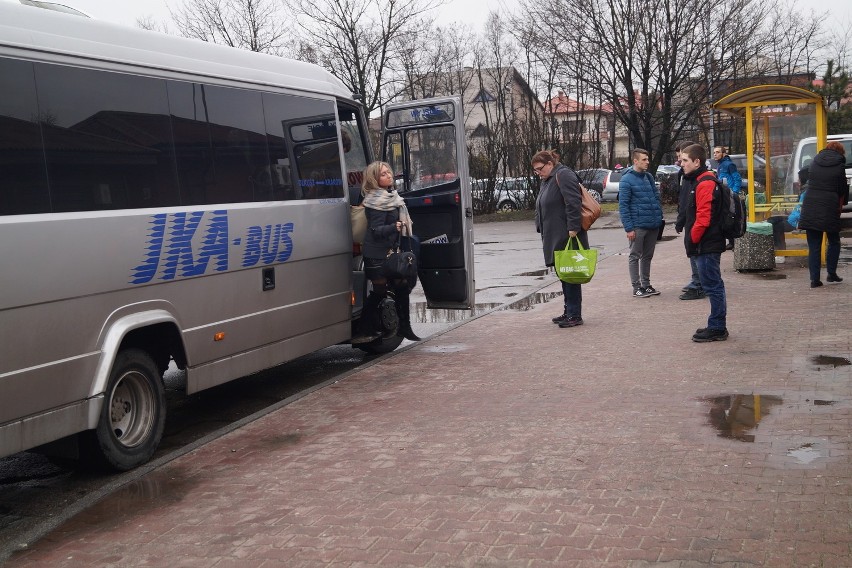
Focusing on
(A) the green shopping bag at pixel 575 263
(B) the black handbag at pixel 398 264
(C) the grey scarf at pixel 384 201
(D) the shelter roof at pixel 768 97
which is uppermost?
(D) the shelter roof at pixel 768 97

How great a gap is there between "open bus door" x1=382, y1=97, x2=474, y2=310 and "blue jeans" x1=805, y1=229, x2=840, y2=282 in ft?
16.5

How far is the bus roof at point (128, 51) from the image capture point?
232 inches

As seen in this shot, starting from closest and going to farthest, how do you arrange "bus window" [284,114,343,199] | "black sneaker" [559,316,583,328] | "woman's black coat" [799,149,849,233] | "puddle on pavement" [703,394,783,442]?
1. "puddle on pavement" [703,394,783,442]
2. "bus window" [284,114,343,199]
3. "black sneaker" [559,316,583,328]
4. "woman's black coat" [799,149,849,233]

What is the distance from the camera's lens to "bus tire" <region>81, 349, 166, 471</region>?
6430mm

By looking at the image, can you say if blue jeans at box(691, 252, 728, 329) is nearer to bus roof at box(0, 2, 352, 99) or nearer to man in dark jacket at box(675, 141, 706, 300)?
man in dark jacket at box(675, 141, 706, 300)

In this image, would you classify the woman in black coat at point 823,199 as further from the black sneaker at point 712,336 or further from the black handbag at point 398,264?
the black handbag at point 398,264

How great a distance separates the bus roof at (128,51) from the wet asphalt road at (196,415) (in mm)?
2675

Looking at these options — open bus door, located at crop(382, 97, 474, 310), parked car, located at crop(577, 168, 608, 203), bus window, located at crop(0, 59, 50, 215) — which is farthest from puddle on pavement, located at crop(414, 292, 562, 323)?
parked car, located at crop(577, 168, 608, 203)

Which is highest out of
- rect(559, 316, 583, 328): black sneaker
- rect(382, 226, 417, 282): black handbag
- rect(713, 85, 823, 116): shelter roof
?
rect(713, 85, 823, 116): shelter roof

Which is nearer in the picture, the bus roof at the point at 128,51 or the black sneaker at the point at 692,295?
the bus roof at the point at 128,51

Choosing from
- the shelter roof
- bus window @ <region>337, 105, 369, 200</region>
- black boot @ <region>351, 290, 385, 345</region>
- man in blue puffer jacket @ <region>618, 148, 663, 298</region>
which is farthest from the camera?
the shelter roof

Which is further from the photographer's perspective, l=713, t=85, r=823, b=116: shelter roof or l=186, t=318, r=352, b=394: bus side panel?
l=713, t=85, r=823, b=116: shelter roof

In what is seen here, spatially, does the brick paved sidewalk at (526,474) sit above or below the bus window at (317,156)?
below

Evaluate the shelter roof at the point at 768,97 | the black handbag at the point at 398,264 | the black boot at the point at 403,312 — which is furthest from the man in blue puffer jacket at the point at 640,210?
the black handbag at the point at 398,264
